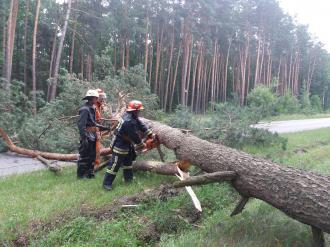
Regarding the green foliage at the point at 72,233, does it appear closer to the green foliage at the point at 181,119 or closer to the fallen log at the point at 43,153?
the fallen log at the point at 43,153

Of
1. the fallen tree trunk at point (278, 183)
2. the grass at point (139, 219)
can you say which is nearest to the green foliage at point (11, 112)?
the grass at point (139, 219)

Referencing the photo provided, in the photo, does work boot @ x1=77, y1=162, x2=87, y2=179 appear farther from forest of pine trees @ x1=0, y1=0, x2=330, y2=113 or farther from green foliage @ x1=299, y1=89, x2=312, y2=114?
green foliage @ x1=299, y1=89, x2=312, y2=114

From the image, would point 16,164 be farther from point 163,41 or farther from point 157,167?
point 163,41

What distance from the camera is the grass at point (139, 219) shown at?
431 centimetres

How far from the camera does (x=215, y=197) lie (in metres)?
5.88

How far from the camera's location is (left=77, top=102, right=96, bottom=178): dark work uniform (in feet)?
21.8

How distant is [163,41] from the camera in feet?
109

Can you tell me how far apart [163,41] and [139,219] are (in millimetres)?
29519

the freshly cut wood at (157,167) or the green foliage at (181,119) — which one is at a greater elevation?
the green foliage at (181,119)

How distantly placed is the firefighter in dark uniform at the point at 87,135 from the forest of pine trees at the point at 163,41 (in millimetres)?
16766

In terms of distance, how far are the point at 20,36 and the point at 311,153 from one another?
90.7 ft

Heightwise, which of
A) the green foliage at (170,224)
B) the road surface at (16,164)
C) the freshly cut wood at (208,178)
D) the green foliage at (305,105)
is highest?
the freshly cut wood at (208,178)

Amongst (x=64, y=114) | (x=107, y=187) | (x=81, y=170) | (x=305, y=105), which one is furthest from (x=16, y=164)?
(x=305, y=105)

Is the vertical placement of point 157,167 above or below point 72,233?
above
